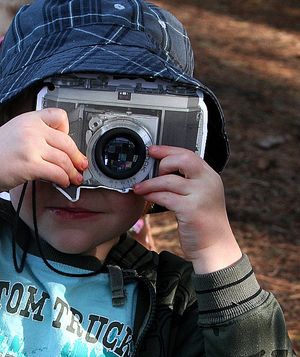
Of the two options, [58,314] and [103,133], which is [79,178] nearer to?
[103,133]

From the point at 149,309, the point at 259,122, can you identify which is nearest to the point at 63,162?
the point at 149,309

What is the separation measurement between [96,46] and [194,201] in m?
0.33

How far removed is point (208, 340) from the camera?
1468 millimetres

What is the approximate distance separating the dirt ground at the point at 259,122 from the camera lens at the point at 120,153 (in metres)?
1.20

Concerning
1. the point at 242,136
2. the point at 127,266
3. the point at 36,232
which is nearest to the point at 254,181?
the point at 242,136

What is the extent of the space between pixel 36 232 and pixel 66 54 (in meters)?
0.32

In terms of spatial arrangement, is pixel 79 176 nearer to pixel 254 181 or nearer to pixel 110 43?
pixel 110 43

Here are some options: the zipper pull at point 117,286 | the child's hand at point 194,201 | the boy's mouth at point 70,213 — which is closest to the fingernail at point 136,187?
the child's hand at point 194,201

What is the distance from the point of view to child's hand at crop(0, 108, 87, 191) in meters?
1.37

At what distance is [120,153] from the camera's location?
1465mm

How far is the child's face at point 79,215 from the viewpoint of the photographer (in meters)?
1.50

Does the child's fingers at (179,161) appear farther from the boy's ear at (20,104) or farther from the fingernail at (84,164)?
the boy's ear at (20,104)

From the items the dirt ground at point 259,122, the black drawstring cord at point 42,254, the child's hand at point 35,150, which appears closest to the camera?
the child's hand at point 35,150

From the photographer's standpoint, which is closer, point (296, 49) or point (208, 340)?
point (208, 340)
